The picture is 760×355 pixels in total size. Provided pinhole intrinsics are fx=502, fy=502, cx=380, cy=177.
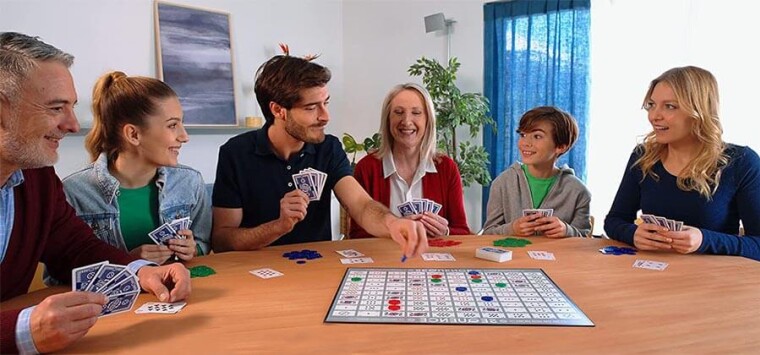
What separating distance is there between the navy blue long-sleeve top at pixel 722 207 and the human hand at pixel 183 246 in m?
1.68

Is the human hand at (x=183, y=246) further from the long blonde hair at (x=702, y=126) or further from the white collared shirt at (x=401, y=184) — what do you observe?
the long blonde hair at (x=702, y=126)

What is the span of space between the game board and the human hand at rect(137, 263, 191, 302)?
0.41 metres

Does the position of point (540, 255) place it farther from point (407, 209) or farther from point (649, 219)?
point (407, 209)

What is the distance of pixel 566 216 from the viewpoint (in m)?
2.54

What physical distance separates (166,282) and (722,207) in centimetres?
207

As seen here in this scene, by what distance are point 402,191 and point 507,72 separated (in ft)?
9.05

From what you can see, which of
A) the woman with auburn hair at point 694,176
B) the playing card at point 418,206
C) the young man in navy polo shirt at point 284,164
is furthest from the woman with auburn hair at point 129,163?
the woman with auburn hair at point 694,176

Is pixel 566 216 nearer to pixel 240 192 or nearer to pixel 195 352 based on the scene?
pixel 240 192

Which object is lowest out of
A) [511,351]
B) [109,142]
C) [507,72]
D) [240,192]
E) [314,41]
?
[511,351]

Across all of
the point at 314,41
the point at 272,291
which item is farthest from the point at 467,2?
the point at 272,291

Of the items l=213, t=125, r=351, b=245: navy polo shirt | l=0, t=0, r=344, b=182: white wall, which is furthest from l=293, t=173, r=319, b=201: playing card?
l=0, t=0, r=344, b=182: white wall

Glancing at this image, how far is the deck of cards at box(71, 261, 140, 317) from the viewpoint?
1196mm

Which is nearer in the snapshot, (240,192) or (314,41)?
(240,192)

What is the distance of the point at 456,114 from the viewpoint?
4656 millimetres
